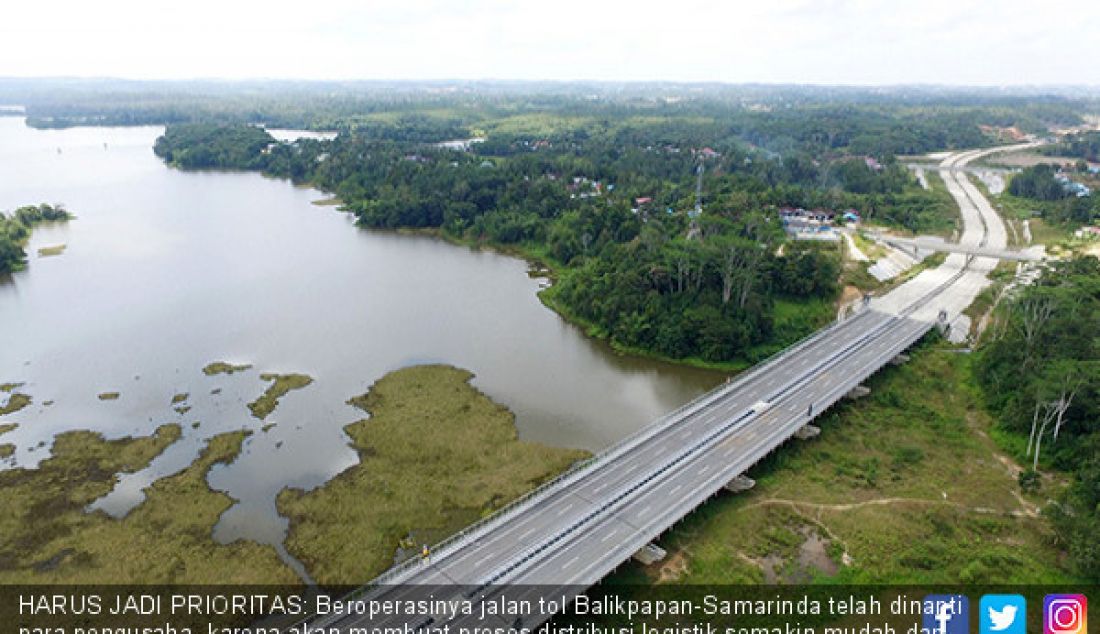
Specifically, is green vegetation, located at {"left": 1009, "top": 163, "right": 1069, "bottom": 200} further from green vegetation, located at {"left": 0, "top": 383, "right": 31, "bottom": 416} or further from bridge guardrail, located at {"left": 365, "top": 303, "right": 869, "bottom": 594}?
green vegetation, located at {"left": 0, "top": 383, "right": 31, "bottom": 416}

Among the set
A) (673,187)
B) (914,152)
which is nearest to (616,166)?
(673,187)

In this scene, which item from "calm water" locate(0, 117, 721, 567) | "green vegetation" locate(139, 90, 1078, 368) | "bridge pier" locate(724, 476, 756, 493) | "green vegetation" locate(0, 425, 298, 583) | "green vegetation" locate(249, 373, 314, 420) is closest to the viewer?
"green vegetation" locate(0, 425, 298, 583)

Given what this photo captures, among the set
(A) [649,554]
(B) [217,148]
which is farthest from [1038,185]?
(B) [217,148]

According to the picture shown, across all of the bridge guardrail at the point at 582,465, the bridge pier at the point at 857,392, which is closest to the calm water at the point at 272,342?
the bridge guardrail at the point at 582,465

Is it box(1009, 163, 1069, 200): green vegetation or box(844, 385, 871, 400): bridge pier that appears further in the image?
box(1009, 163, 1069, 200): green vegetation

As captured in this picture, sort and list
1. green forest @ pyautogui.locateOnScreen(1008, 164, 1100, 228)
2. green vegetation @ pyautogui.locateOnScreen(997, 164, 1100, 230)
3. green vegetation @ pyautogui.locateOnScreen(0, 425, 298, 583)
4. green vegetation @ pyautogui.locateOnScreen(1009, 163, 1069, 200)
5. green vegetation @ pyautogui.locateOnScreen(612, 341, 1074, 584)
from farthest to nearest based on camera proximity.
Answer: green vegetation @ pyautogui.locateOnScreen(1009, 163, 1069, 200) < green forest @ pyautogui.locateOnScreen(1008, 164, 1100, 228) < green vegetation @ pyautogui.locateOnScreen(997, 164, 1100, 230) < green vegetation @ pyautogui.locateOnScreen(0, 425, 298, 583) < green vegetation @ pyautogui.locateOnScreen(612, 341, 1074, 584)

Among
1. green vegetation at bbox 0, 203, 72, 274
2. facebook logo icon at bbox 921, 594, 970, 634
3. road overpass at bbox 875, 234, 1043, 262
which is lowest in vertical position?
facebook logo icon at bbox 921, 594, 970, 634

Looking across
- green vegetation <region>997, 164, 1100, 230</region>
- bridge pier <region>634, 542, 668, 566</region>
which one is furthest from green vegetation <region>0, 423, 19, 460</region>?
green vegetation <region>997, 164, 1100, 230</region>

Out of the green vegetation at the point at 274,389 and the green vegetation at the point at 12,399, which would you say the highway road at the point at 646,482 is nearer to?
the green vegetation at the point at 274,389
